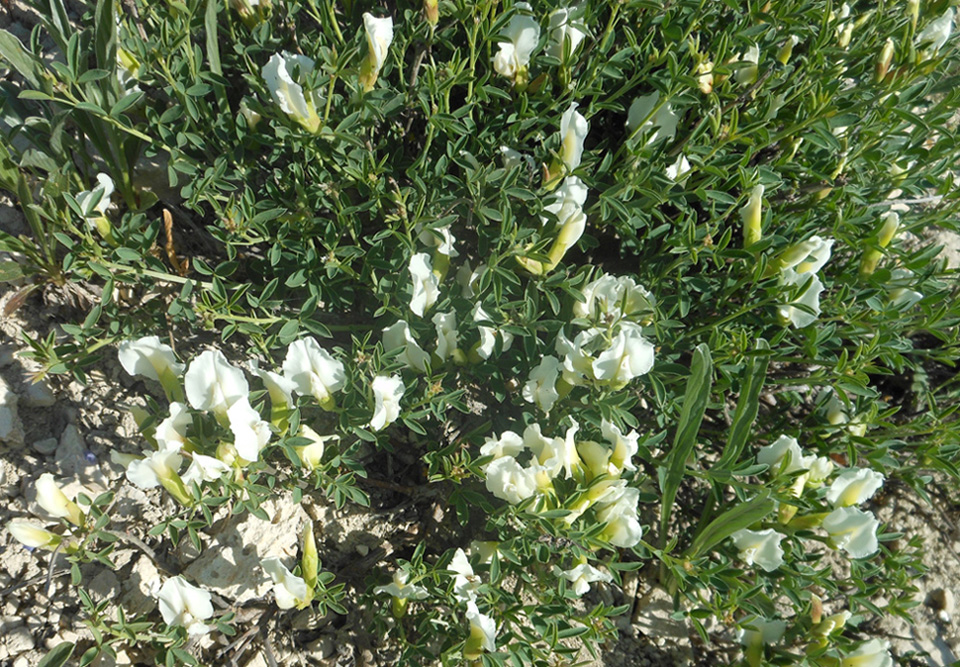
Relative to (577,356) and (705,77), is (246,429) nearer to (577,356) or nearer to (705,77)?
(577,356)

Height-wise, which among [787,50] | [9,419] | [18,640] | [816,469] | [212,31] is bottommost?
[18,640]

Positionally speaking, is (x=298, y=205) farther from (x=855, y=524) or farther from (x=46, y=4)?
(x=855, y=524)

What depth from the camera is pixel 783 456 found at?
2.08m

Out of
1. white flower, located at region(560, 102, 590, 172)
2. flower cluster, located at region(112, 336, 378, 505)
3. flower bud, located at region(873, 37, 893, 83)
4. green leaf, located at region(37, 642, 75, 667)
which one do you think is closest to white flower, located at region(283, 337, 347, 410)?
flower cluster, located at region(112, 336, 378, 505)

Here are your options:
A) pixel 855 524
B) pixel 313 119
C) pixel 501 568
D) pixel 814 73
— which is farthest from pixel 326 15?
pixel 855 524

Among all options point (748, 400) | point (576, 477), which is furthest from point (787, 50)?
point (576, 477)

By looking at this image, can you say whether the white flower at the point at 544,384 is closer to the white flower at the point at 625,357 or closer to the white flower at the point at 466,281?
the white flower at the point at 625,357

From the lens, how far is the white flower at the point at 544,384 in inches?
77.9

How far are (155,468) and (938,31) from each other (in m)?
2.39

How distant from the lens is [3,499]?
214cm

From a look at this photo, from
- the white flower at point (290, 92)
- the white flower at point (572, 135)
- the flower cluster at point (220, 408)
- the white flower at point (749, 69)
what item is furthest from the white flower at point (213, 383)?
the white flower at point (749, 69)

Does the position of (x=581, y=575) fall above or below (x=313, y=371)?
below

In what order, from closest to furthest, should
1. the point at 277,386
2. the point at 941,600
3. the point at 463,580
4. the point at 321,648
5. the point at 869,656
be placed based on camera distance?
the point at 277,386 → the point at 463,580 → the point at 869,656 → the point at 321,648 → the point at 941,600

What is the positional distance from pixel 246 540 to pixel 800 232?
1.84 meters
